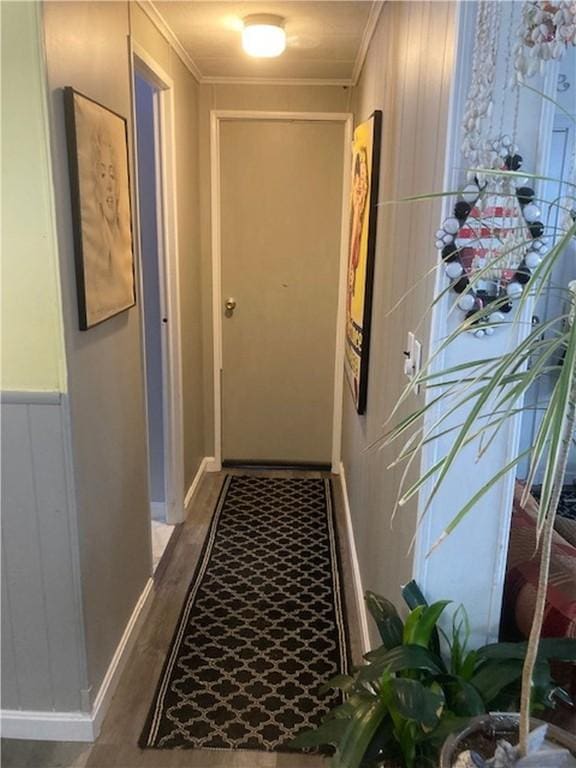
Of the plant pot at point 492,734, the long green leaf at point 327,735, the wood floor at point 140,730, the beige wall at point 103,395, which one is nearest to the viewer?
the plant pot at point 492,734

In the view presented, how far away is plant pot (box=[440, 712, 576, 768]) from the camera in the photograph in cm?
106

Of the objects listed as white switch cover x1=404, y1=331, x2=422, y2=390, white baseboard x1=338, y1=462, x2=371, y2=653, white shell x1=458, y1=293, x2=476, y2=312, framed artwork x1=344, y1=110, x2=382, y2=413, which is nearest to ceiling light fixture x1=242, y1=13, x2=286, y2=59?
framed artwork x1=344, y1=110, x2=382, y2=413

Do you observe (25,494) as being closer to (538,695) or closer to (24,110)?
(24,110)

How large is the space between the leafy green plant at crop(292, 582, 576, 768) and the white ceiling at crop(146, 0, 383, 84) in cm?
209

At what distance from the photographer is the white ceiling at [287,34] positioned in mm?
2314

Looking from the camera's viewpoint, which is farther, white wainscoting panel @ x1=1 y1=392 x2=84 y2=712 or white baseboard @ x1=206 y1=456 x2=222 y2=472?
white baseboard @ x1=206 y1=456 x2=222 y2=472

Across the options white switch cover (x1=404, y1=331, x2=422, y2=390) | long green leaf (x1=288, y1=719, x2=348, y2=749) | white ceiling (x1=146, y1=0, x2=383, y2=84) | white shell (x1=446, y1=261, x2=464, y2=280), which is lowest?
long green leaf (x1=288, y1=719, x2=348, y2=749)

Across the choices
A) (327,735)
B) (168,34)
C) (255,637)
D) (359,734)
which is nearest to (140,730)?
(255,637)

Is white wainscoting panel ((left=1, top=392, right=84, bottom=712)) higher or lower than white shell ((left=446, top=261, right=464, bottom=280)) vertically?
lower

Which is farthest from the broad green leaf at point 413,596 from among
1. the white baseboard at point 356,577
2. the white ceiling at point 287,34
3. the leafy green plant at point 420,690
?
the white ceiling at point 287,34

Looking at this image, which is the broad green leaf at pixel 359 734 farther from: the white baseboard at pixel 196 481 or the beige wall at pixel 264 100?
the beige wall at pixel 264 100

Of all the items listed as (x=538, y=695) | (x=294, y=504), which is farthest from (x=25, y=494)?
(x=294, y=504)

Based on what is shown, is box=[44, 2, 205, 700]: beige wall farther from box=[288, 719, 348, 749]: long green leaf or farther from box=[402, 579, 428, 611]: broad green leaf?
box=[402, 579, 428, 611]: broad green leaf

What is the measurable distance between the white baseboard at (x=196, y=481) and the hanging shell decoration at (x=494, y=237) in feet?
8.20
